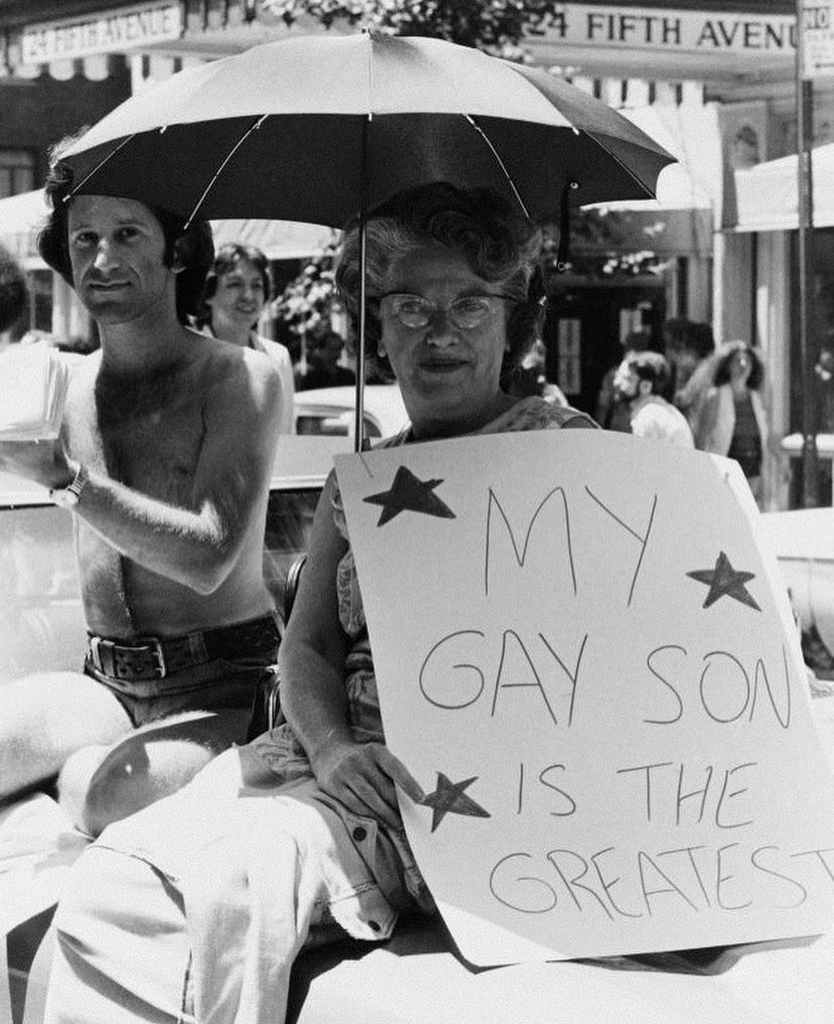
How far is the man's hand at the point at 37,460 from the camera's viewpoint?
9.30 feet

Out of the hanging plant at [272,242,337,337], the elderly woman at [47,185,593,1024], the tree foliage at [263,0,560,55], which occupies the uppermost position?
the tree foliage at [263,0,560,55]

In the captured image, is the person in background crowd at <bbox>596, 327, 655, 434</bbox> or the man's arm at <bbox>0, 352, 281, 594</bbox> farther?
the person in background crowd at <bbox>596, 327, 655, 434</bbox>

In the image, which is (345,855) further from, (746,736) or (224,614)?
(224,614)

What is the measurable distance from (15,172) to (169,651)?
42.2ft

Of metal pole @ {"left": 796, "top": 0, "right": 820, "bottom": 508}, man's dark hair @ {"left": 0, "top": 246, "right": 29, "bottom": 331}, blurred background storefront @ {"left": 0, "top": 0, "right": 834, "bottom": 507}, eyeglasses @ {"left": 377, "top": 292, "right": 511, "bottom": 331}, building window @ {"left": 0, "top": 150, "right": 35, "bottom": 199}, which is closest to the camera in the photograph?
eyeglasses @ {"left": 377, "top": 292, "right": 511, "bottom": 331}

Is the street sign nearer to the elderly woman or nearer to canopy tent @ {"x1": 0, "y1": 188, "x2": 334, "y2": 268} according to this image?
canopy tent @ {"x1": 0, "y1": 188, "x2": 334, "y2": 268}

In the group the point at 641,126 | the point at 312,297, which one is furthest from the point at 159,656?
the point at 641,126

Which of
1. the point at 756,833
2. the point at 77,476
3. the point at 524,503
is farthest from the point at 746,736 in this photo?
the point at 77,476

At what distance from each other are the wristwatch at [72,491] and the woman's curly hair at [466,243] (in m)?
0.50

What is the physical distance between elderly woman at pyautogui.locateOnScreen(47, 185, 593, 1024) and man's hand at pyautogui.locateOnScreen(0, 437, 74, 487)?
44 cm

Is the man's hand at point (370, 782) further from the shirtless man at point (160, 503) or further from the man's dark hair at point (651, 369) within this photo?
the man's dark hair at point (651, 369)

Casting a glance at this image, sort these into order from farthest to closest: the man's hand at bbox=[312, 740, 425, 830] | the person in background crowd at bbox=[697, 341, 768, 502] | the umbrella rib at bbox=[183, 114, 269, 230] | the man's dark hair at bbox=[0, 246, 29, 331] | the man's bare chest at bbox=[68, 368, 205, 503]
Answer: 1. the person in background crowd at bbox=[697, 341, 768, 502]
2. the man's dark hair at bbox=[0, 246, 29, 331]
3. the man's bare chest at bbox=[68, 368, 205, 503]
4. the umbrella rib at bbox=[183, 114, 269, 230]
5. the man's hand at bbox=[312, 740, 425, 830]

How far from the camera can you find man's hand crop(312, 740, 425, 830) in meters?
2.37

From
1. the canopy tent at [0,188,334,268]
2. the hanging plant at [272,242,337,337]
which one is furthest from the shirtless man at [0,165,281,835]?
the hanging plant at [272,242,337,337]
